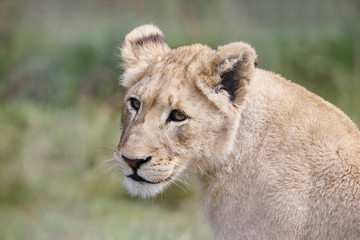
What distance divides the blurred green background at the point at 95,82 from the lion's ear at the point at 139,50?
2.54 metres

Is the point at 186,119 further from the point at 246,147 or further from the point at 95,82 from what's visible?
the point at 95,82

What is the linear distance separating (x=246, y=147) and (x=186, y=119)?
0.39m

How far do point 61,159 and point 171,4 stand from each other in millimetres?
3470

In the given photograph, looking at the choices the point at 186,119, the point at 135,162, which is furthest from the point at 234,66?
the point at 135,162

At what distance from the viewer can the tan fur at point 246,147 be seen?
3.45 meters

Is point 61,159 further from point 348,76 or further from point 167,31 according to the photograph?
point 348,76

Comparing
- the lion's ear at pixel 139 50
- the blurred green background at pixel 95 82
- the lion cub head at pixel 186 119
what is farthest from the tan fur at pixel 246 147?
the blurred green background at pixel 95 82

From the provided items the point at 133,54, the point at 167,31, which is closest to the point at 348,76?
the point at 167,31

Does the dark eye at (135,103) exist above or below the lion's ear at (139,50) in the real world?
below

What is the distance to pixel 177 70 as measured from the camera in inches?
149

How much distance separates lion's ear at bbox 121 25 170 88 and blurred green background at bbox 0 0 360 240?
8.32ft

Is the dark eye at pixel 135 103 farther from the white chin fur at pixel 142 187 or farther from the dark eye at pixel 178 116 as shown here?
the white chin fur at pixel 142 187

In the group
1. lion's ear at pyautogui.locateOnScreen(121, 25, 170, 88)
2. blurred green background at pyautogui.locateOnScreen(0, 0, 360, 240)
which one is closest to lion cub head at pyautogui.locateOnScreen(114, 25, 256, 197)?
lion's ear at pyautogui.locateOnScreen(121, 25, 170, 88)

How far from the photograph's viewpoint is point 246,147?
144 inches
